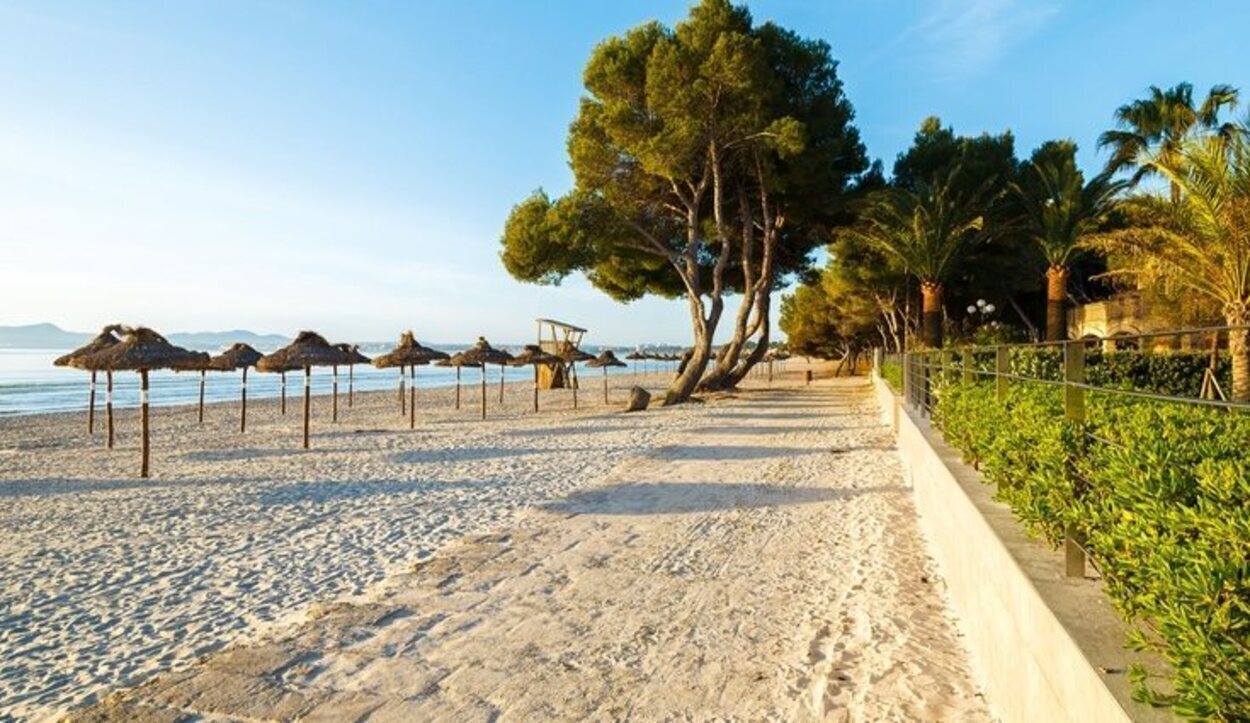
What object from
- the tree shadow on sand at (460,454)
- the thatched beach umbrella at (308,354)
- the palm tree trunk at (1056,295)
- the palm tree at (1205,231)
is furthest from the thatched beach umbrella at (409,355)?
the palm tree trunk at (1056,295)

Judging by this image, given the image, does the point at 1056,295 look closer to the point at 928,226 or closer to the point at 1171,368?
the point at 928,226

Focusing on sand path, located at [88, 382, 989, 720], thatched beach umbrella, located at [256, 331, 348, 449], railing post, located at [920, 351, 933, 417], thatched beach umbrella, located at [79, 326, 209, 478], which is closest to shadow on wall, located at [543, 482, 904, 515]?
sand path, located at [88, 382, 989, 720]

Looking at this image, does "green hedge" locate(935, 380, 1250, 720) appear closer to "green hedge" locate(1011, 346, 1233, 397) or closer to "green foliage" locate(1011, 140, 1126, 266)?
"green hedge" locate(1011, 346, 1233, 397)

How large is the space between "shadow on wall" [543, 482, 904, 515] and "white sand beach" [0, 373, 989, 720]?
0.05 metres

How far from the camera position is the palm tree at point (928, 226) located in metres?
19.3

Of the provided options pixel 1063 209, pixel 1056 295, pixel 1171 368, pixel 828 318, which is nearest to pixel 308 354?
pixel 1171 368

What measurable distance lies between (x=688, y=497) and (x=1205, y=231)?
969 centimetres

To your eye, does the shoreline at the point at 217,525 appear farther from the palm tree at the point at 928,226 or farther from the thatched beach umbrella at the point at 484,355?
the palm tree at the point at 928,226

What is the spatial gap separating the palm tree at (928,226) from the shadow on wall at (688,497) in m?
13.5

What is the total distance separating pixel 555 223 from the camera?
18609mm

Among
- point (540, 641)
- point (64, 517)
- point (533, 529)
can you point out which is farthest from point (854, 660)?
point (64, 517)

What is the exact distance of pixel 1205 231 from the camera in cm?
1130

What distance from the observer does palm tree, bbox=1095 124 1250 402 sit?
1065 cm

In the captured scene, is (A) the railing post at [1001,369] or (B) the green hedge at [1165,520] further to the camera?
(A) the railing post at [1001,369]
